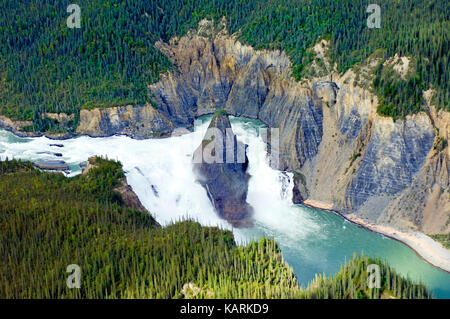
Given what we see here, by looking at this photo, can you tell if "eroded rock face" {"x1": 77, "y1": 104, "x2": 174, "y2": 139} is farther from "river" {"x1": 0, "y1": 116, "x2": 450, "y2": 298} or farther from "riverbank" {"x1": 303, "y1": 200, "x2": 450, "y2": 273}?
"riverbank" {"x1": 303, "y1": 200, "x2": 450, "y2": 273}

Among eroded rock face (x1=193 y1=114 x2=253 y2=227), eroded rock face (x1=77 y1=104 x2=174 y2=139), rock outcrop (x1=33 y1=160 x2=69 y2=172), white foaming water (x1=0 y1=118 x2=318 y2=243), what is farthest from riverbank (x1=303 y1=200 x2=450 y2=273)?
rock outcrop (x1=33 y1=160 x2=69 y2=172)

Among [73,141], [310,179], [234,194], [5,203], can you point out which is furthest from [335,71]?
[5,203]

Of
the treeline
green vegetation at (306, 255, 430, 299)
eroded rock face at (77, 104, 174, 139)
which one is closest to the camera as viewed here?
green vegetation at (306, 255, 430, 299)

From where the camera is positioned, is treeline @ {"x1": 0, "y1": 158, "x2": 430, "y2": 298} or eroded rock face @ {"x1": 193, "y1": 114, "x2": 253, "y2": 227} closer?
treeline @ {"x1": 0, "y1": 158, "x2": 430, "y2": 298}

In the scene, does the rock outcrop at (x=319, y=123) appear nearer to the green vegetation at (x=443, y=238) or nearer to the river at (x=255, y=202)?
the green vegetation at (x=443, y=238)

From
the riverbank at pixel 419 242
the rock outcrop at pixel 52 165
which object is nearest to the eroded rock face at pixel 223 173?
the riverbank at pixel 419 242
